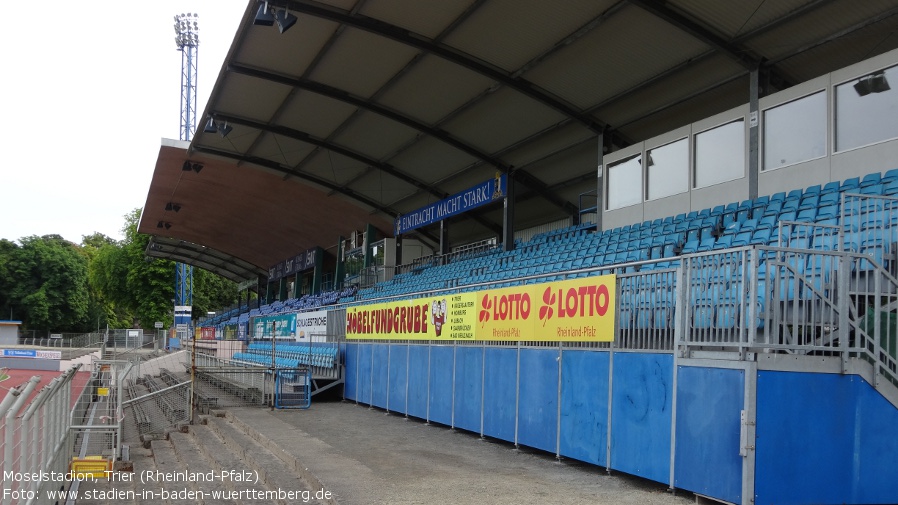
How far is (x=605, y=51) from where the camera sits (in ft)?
50.4

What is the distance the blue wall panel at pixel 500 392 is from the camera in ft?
36.1

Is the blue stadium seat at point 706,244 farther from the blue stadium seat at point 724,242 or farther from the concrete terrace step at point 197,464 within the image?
the concrete terrace step at point 197,464

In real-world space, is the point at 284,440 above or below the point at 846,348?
below

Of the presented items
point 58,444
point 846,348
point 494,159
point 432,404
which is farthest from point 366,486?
point 494,159

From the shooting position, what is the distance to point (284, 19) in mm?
15031

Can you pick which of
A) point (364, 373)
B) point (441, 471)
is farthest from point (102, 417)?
point (441, 471)

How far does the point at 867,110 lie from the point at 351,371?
12.1 metres

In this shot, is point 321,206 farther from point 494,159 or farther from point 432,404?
point 432,404

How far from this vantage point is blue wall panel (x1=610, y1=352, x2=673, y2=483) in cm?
776

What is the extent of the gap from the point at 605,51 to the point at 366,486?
10860 millimetres

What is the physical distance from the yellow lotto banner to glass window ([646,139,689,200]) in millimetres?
5984

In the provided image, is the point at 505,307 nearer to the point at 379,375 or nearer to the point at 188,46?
the point at 379,375

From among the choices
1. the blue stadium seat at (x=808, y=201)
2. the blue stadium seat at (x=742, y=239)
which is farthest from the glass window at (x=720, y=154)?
the blue stadium seat at (x=742, y=239)

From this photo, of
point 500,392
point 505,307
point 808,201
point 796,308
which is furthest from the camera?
point 500,392
